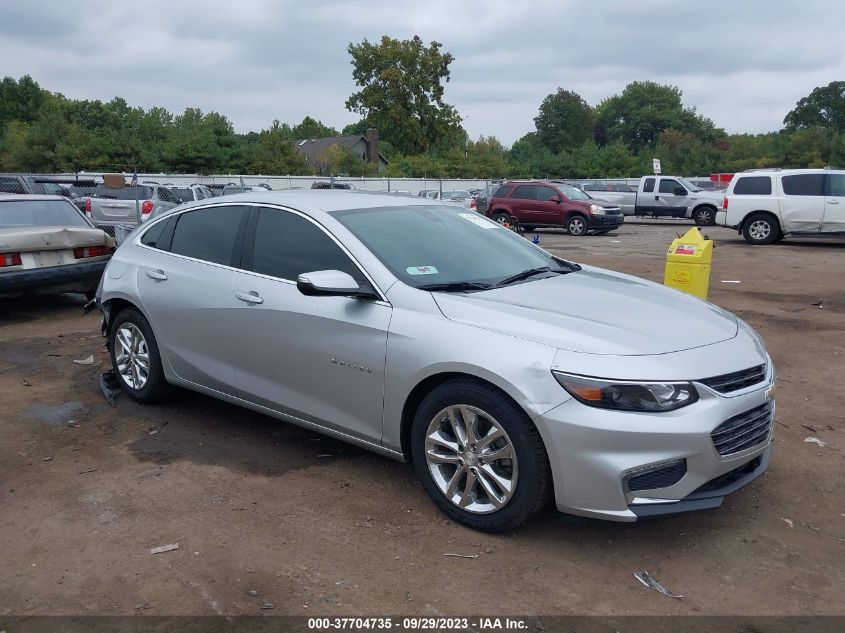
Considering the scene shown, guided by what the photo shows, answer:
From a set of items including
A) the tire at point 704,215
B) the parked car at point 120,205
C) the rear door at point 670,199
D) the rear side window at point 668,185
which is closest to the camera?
the parked car at point 120,205

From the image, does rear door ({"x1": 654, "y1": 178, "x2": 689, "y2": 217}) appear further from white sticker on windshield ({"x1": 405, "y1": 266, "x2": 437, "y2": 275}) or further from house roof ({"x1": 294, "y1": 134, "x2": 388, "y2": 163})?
house roof ({"x1": 294, "y1": 134, "x2": 388, "y2": 163})

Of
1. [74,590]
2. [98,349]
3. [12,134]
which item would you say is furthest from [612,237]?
[12,134]

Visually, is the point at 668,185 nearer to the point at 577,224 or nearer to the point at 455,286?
the point at 577,224

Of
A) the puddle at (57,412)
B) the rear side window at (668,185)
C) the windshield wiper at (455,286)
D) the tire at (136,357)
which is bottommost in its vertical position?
the puddle at (57,412)

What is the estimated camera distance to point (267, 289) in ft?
15.1

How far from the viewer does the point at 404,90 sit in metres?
63.8

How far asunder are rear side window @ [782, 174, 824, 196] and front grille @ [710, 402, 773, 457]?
53.7 ft

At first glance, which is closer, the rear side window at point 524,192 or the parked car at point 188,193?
the parked car at point 188,193

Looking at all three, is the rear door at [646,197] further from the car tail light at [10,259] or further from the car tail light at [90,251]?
the car tail light at [10,259]

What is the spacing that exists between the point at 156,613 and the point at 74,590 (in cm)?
44

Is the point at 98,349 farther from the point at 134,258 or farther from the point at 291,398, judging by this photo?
the point at 291,398

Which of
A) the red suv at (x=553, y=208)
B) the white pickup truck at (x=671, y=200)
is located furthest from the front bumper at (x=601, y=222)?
the white pickup truck at (x=671, y=200)

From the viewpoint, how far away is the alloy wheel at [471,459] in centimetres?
359

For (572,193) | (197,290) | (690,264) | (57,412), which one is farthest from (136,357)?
(572,193)
